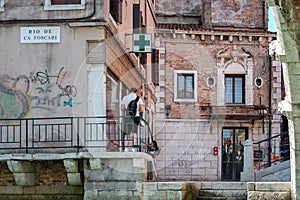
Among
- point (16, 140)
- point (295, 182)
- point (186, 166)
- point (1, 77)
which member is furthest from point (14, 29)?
point (186, 166)

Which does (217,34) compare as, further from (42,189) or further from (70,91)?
(42,189)

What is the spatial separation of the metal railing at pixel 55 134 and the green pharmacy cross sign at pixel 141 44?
3672 mm

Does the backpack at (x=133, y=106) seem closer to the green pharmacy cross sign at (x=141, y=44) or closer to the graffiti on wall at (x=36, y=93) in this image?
the graffiti on wall at (x=36, y=93)

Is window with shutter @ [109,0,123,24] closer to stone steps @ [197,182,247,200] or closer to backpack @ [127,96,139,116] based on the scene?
backpack @ [127,96,139,116]

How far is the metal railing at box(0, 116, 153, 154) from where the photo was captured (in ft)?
49.1

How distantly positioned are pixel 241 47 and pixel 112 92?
12160 mm

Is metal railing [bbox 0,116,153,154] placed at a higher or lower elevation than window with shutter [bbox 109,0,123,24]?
lower

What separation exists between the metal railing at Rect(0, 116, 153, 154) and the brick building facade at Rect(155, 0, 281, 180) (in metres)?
12.2

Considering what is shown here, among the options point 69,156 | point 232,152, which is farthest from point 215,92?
point 69,156

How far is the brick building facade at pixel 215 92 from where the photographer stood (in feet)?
90.3

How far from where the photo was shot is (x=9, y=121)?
15.4 metres

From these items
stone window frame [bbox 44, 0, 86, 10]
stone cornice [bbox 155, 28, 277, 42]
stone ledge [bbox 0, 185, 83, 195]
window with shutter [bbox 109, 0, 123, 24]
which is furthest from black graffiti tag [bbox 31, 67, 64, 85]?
stone cornice [bbox 155, 28, 277, 42]

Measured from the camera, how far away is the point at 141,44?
18797 millimetres

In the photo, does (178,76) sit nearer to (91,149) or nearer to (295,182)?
(91,149)
